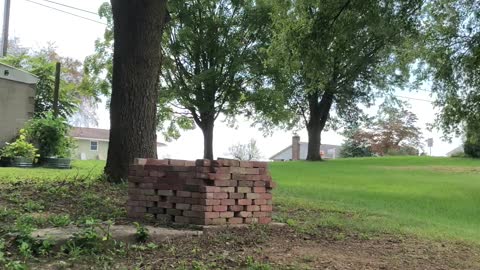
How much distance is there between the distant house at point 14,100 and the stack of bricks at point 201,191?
13.2 metres

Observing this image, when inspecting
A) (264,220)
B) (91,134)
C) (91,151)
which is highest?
(91,134)

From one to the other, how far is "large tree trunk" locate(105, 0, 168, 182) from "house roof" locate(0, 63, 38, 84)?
34.6ft

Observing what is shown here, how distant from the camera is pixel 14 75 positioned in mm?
18578

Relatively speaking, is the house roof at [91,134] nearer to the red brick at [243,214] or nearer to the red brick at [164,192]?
the red brick at [164,192]

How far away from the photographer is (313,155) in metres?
35.3

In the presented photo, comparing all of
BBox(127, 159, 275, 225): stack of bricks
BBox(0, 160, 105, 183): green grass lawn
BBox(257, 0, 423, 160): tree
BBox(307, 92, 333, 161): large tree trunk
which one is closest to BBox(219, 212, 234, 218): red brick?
BBox(127, 159, 275, 225): stack of bricks

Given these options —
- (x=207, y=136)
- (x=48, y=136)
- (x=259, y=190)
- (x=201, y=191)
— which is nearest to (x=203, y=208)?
(x=201, y=191)

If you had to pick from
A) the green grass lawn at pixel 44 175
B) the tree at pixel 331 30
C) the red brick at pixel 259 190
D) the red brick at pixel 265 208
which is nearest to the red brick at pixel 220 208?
the red brick at pixel 259 190

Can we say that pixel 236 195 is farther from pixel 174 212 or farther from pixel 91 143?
pixel 91 143

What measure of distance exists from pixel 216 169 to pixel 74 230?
5.46 feet

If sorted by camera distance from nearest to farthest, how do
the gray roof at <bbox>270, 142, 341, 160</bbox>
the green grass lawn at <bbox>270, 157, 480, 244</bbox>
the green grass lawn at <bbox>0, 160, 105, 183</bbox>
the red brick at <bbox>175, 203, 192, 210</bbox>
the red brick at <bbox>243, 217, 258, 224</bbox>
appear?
the red brick at <bbox>175, 203, 192, 210</bbox>
the red brick at <bbox>243, 217, 258, 224</bbox>
the green grass lawn at <bbox>270, 157, 480, 244</bbox>
the green grass lawn at <bbox>0, 160, 105, 183</bbox>
the gray roof at <bbox>270, 142, 341, 160</bbox>

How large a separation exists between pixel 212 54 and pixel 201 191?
27051 mm

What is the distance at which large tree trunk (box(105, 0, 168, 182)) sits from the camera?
9164 mm

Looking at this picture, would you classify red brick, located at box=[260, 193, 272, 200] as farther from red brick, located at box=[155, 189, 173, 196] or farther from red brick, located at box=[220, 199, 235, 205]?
red brick, located at box=[155, 189, 173, 196]
